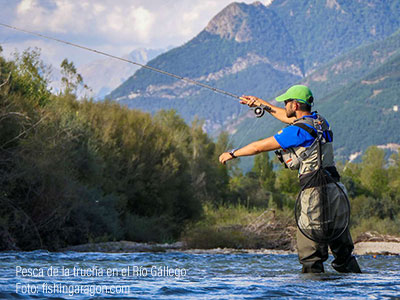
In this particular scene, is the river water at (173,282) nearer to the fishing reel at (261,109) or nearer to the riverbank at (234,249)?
the fishing reel at (261,109)

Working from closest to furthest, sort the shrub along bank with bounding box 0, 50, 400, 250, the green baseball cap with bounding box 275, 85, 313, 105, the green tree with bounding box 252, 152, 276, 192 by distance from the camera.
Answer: the green baseball cap with bounding box 275, 85, 313, 105 < the shrub along bank with bounding box 0, 50, 400, 250 < the green tree with bounding box 252, 152, 276, 192

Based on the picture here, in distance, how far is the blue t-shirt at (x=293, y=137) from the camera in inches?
292

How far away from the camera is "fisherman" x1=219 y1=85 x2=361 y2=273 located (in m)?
7.43

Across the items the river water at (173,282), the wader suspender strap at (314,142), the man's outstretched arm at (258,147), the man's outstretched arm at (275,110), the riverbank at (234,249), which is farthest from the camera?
the riverbank at (234,249)

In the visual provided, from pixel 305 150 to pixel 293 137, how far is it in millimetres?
229

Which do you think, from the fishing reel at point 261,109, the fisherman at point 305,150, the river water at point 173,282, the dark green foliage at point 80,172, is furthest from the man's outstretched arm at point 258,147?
the dark green foliage at point 80,172

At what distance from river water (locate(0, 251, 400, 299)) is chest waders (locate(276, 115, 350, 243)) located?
630mm

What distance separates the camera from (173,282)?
828 cm

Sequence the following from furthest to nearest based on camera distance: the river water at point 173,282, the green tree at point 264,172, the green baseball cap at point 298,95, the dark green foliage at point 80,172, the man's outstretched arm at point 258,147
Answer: the green tree at point 264,172 → the dark green foliage at point 80,172 → the green baseball cap at point 298,95 → the man's outstretched arm at point 258,147 → the river water at point 173,282

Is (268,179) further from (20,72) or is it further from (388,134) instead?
(388,134)

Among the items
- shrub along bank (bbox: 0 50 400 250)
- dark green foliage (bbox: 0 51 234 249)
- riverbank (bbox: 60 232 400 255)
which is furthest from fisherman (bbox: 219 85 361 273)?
dark green foliage (bbox: 0 51 234 249)

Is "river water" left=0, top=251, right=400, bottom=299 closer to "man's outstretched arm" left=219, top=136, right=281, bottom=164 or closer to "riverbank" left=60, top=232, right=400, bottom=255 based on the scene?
"man's outstretched arm" left=219, top=136, right=281, bottom=164

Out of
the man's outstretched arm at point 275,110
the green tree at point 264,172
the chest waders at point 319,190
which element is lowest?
the chest waders at point 319,190

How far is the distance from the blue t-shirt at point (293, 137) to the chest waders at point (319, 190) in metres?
0.05
